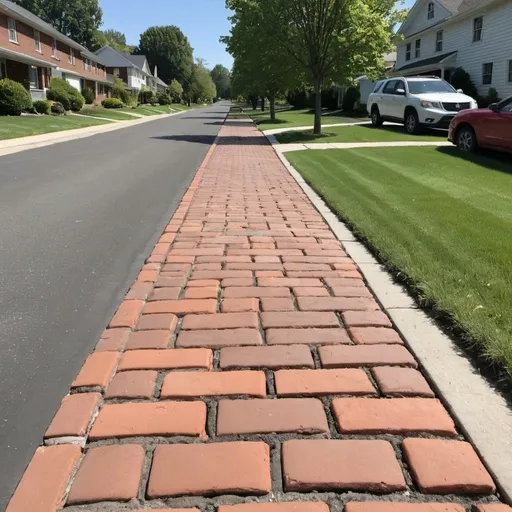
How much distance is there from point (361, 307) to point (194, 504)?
2130 millimetres

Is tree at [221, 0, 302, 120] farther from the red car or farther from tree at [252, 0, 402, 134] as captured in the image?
the red car

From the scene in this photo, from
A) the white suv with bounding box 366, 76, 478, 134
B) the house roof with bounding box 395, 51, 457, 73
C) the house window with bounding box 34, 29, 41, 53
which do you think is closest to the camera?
the white suv with bounding box 366, 76, 478, 134

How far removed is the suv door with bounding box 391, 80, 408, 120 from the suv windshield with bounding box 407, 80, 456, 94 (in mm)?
257

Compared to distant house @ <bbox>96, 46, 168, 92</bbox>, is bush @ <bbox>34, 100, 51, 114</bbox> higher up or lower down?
lower down

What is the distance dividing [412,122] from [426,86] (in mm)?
1305

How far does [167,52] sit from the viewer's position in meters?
116

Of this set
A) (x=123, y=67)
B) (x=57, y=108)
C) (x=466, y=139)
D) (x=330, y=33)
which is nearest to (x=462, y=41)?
(x=330, y=33)

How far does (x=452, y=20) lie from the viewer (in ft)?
99.3

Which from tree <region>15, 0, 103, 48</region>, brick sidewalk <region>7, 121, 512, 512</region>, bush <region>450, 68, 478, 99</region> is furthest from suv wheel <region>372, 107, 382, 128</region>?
tree <region>15, 0, 103, 48</region>

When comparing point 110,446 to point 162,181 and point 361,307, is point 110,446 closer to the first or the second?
point 361,307

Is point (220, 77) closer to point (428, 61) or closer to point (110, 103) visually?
point (110, 103)

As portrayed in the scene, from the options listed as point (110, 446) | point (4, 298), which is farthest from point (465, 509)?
point (4, 298)

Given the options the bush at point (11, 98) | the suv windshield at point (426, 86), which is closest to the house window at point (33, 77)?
the bush at point (11, 98)

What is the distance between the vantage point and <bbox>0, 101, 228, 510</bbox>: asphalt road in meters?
2.60
